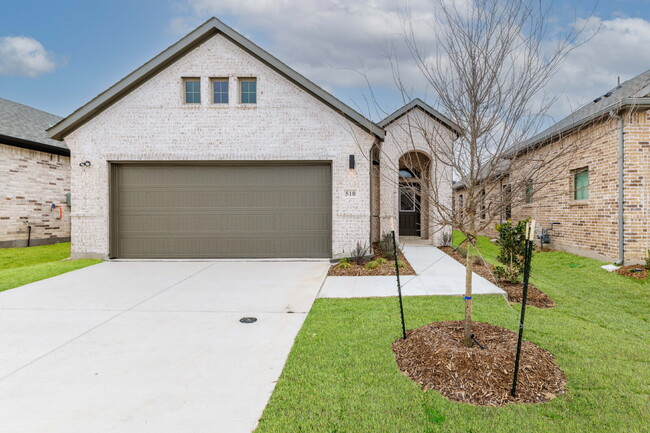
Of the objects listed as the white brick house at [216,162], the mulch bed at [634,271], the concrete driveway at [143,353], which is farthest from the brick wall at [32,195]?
the mulch bed at [634,271]

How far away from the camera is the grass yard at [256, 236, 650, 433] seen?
2244mm

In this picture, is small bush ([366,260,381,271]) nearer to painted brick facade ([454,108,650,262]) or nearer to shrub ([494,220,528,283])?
shrub ([494,220,528,283])

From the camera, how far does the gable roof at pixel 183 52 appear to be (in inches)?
336

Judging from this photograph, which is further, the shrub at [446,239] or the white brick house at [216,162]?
the shrub at [446,239]

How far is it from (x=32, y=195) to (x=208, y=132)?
8927mm

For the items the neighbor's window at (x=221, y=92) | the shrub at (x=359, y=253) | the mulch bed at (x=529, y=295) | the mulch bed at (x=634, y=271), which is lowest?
the mulch bed at (x=529, y=295)

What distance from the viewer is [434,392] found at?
2.60 m

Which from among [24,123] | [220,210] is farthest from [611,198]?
[24,123]

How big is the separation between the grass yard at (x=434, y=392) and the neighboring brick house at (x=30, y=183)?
13.3 m

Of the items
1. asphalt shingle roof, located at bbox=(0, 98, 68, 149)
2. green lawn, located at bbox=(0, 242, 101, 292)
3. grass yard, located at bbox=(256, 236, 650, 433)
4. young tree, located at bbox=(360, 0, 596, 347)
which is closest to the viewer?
grass yard, located at bbox=(256, 236, 650, 433)

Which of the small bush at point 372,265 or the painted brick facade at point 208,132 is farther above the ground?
the painted brick facade at point 208,132

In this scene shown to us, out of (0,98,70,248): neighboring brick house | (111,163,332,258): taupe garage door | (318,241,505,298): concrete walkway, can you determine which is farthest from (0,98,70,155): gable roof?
(318,241,505,298): concrete walkway

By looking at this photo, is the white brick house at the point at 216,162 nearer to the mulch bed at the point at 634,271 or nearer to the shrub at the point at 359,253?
the shrub at the point at 359,253

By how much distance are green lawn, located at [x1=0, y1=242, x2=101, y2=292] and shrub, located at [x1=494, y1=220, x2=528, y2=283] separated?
9.71 m
